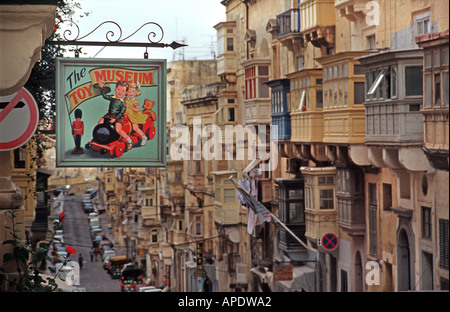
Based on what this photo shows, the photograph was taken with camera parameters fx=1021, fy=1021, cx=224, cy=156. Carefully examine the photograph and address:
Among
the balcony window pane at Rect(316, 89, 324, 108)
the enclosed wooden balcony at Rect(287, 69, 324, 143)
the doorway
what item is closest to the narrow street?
the enclosed wooden balcony at Rect(287, 69, 324, 143)

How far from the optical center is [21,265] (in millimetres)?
11664

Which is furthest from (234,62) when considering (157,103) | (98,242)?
(98,242)

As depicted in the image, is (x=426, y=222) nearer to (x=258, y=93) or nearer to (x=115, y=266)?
(x=258, y=93)

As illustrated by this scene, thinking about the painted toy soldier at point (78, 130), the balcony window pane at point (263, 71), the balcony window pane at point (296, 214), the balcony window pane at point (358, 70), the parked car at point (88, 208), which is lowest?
the parked car at point (88, 208)

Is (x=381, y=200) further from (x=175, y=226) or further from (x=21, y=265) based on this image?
(x=175, y=226)

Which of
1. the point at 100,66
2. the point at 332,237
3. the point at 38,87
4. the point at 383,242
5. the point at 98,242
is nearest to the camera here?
the point at 100,66

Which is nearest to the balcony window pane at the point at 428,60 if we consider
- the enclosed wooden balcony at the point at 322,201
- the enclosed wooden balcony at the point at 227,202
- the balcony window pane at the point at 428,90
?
the balcony window pane at the point at 428,90

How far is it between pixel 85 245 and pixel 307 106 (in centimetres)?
4616

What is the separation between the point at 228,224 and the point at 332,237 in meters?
11.6

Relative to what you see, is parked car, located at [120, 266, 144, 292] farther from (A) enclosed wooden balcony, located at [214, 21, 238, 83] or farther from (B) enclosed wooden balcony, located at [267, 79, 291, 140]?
(B) enclosed wooden balcony, located at [267, 79, 291, 140]

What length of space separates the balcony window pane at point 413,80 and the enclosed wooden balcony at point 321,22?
6.84 metres

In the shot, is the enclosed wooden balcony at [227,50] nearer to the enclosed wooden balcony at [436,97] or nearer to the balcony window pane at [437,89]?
the enclosed wooden balcony at [436,97]

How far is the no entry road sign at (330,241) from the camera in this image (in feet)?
82.2

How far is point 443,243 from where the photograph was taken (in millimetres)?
16844
